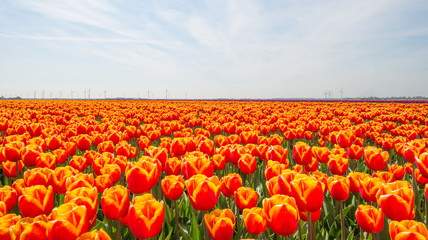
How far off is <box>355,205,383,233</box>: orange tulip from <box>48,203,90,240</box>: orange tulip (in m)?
1.70

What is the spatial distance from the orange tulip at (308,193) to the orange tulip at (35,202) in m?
1.69

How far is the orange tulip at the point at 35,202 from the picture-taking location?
1903mm

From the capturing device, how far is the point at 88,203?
1.73 metres

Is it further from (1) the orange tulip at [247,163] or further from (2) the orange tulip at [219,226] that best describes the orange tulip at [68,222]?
(1) the orange tulip at [247,163]

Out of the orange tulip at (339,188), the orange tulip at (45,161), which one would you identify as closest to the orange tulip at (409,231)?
the orange tulip at (339,188)

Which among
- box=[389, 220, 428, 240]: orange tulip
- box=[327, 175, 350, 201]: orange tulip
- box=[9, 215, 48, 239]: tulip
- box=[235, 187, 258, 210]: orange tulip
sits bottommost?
box=[235, 187, 258, 210]: orange tulip

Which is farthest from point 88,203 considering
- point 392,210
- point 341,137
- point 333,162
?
point 341,137

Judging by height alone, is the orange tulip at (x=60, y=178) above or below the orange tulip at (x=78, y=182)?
below

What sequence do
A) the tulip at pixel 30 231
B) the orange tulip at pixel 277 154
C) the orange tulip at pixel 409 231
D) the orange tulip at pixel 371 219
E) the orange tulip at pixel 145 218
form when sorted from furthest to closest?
the orange tulip at pixel 277 154 < the orange tulip at pixel 371 219 < the orange tulip at pixel 145 218 < the tulip at pixel 30 231 < the orange tulip at pixel 409 231

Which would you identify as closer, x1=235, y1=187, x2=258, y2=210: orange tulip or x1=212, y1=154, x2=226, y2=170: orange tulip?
x1=235, y1=187, x2=258, y2=210: orange tulip

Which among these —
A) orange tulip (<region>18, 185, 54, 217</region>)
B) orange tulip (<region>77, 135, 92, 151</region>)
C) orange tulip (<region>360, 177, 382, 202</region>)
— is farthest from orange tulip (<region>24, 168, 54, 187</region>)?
orange tulip (<region>360, 177, 382, 202</region>)

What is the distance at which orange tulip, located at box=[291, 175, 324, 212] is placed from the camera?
1.81 meters

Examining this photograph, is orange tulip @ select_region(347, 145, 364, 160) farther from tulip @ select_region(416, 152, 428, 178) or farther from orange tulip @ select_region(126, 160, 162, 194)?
orange tulip @ select_region(126, 160, 162, 194)

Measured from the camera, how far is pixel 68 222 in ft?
4.45
